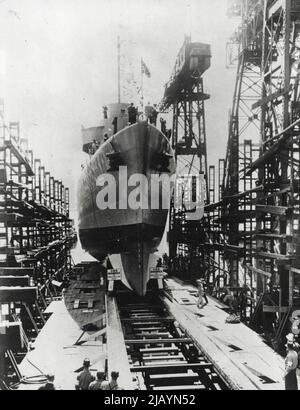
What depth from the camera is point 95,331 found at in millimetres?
10844

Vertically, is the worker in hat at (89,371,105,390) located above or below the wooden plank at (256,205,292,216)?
below

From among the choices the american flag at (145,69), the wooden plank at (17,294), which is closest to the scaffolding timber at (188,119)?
the american flag at (145,69)

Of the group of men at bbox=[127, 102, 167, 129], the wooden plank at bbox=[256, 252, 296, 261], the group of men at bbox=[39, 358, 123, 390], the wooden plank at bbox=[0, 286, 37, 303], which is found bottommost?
the group of men at bbox=[39, 358, 123, 390]

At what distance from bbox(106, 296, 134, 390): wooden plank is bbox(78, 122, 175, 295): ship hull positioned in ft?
4.94

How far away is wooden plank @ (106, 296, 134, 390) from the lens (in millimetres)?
6766

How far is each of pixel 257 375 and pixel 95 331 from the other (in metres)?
4.55

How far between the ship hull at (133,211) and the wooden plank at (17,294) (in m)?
5.23

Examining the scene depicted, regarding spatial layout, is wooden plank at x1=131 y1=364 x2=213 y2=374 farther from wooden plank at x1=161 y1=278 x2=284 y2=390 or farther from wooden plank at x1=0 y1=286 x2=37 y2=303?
wooden plank at x1=0 y1=286 x2=37 y2=303

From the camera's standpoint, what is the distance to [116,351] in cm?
809

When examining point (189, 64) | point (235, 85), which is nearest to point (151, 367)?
point (235, 85)

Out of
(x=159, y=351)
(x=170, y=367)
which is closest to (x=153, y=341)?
(x=159, y=351)

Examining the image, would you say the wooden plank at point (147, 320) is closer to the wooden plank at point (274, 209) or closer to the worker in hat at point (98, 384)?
the wooden plank at point (274, 209)

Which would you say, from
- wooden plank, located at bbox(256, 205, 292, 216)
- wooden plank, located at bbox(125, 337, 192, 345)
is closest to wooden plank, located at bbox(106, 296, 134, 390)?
wooden plank, located at bbox(125, 337, 192, 345)
